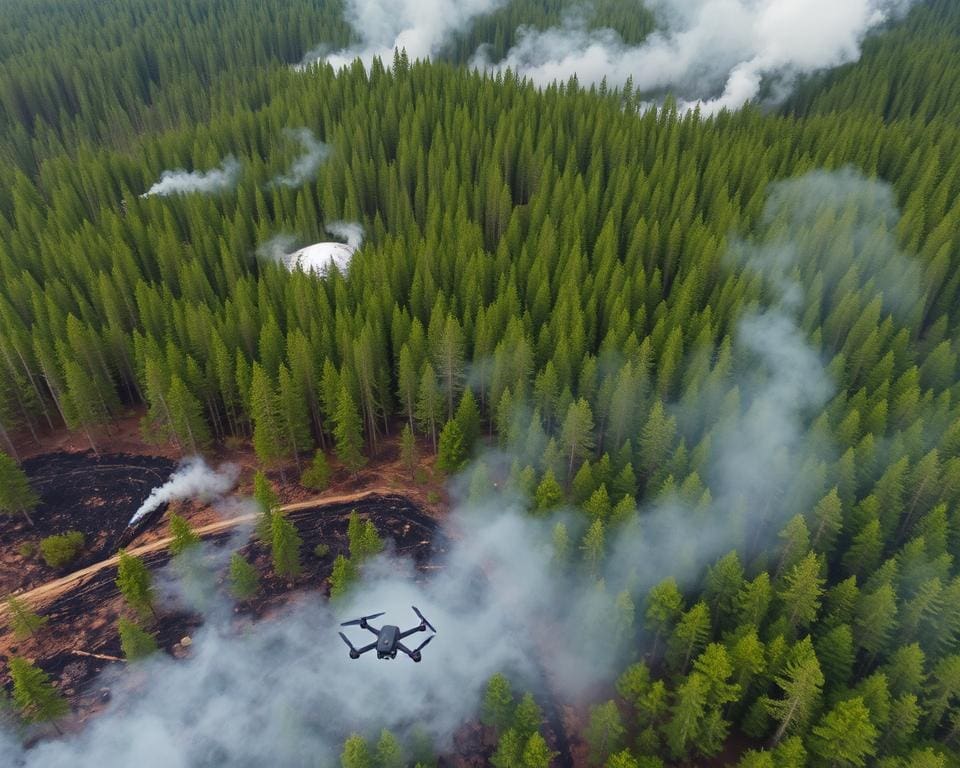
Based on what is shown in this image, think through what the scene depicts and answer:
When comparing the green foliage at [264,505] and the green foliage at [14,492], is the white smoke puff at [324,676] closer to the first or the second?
the green foliage at [264,505]

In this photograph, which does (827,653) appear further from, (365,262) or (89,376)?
(89,376)

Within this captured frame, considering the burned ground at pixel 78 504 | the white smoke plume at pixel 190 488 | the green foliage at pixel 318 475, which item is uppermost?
the green foliage at pixel 318 475

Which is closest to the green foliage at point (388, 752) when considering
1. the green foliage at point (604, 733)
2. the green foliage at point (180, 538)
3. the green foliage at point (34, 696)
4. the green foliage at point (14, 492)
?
the green foliage at point (604, 733)

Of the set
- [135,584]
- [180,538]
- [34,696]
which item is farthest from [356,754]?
[135,584]

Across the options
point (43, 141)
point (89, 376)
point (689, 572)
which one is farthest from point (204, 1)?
point (689, 572)

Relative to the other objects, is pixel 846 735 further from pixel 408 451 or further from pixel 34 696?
pixel 34 696

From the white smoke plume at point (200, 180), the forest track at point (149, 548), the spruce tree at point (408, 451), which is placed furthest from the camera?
the white smoke plume at point (200, 180)

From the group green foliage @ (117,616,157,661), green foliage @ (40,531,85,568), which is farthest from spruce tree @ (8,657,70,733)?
green foliage @ (40,531,85,568)
